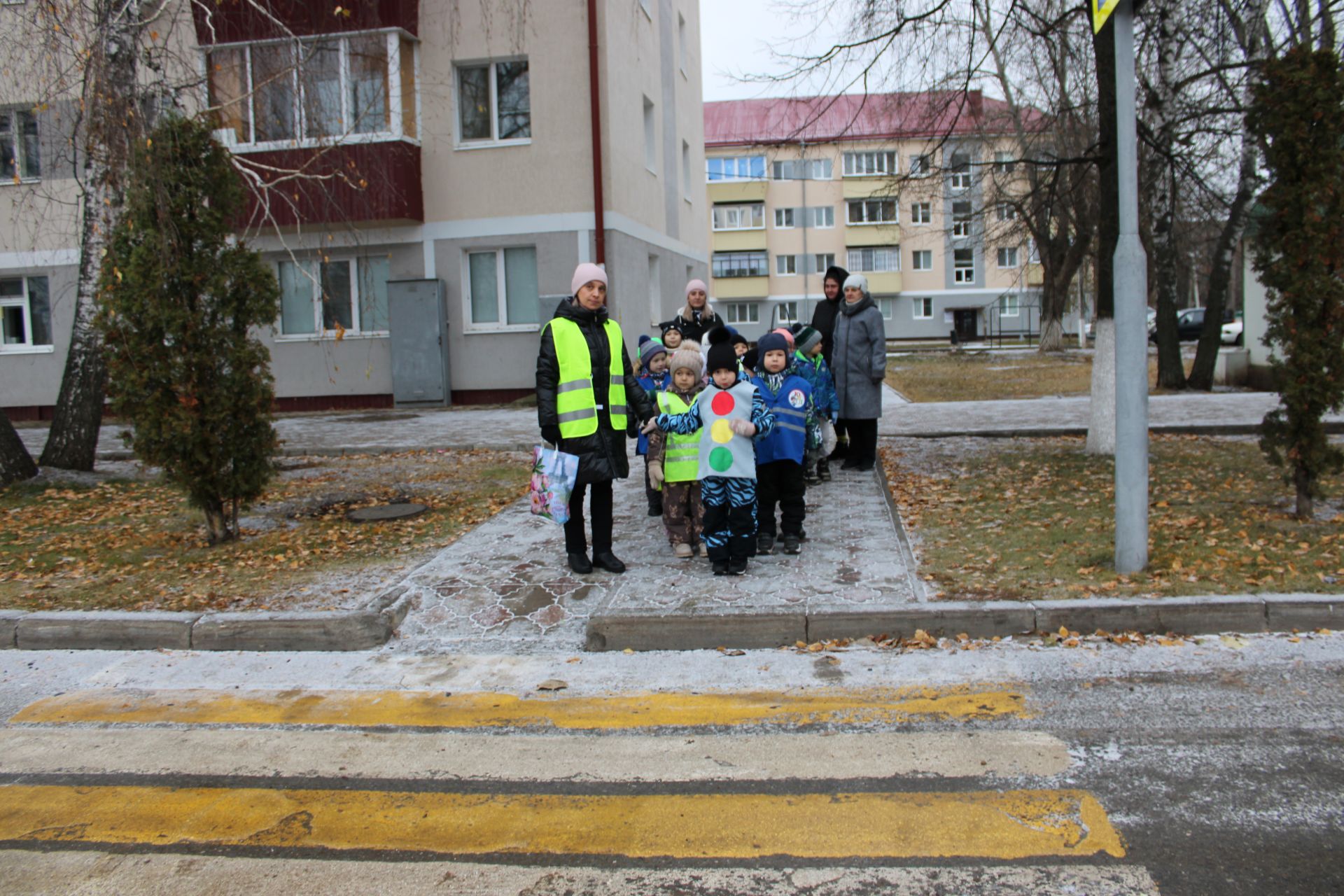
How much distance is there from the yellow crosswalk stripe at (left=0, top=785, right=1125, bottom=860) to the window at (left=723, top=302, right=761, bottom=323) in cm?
6013

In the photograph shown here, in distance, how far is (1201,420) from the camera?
12.8 metres

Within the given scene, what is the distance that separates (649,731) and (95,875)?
2161 mm

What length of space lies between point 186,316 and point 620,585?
12.4 ft

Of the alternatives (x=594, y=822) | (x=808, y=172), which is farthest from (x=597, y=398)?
(x=808, y=172)

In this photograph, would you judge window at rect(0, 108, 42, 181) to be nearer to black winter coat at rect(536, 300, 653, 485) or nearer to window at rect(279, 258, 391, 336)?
window at rect(279, 258, 391, 336)

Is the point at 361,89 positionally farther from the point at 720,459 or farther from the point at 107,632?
the point at 720,459

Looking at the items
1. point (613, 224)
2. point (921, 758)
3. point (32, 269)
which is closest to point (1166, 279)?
point (613, 224)

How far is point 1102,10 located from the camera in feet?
20.1

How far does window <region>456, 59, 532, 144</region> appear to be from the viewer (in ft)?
59.9

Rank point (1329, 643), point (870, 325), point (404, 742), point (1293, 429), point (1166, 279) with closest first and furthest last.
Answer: point (404, 742)
point (1329, 643)
point (1293, 429)
point (870, 325)
point (1166, 279)

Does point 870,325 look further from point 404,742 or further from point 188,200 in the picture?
point 404,742

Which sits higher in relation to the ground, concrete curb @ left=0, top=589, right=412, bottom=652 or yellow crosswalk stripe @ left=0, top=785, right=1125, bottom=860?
concrete curb @ left=0, top=589, right=412, bottom=652

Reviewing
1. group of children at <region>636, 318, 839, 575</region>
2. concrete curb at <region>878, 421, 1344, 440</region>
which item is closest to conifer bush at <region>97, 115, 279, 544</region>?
group of children at <region>636, 318, 839, 575</region>

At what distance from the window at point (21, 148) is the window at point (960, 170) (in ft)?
53.9
